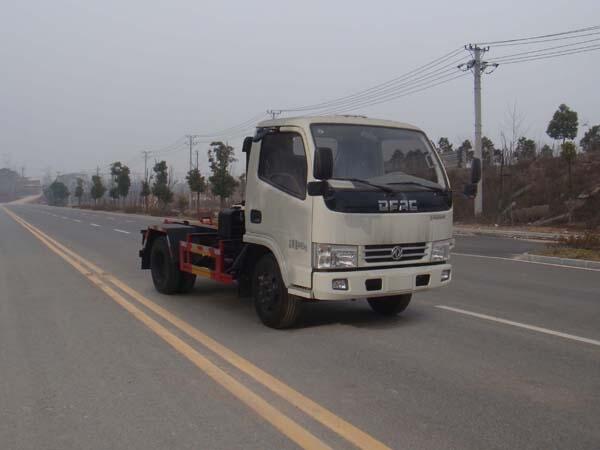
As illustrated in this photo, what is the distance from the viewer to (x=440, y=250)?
22.4 ft

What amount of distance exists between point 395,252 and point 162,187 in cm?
5385

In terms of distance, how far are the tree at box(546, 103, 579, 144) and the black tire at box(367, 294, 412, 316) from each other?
27972mm

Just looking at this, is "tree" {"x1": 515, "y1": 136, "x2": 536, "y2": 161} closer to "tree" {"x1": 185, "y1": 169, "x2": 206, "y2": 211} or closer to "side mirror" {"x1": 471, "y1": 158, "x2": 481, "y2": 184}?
"tree" {"x1": 185, "y1": 169, "x2": 206, "y2": 211}

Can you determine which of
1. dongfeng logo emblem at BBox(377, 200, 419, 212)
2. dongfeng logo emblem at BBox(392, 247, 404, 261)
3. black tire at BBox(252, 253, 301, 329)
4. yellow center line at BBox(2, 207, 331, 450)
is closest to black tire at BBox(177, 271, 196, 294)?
yellow center line at BBox(2, 207, 331, 450)

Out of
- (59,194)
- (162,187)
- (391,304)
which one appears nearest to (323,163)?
(391,304)

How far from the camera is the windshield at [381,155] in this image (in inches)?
255

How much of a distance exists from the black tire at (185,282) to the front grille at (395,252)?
3.90 m

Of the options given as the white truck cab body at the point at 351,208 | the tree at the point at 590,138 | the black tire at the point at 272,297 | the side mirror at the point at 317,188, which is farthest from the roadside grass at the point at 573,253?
the tree at the point at 590,138

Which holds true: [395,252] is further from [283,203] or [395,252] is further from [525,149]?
[525,149]

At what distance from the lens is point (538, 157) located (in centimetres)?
3409

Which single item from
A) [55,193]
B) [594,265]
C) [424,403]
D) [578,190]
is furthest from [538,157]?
[55,193]

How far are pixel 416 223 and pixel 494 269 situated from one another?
698 cm

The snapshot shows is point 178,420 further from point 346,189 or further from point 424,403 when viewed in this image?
point 346,189

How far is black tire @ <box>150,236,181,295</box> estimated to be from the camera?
924 cm
